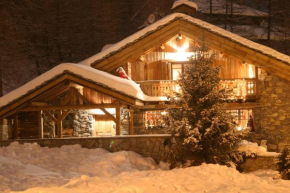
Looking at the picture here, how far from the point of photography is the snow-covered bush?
9711 millimetres

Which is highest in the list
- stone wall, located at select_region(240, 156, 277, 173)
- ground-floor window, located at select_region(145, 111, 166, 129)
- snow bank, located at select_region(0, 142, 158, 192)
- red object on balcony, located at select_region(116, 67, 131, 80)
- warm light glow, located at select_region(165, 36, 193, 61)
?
warm light glow, located at select_region(165, 36, 193, 61)

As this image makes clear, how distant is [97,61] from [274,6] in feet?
77.4

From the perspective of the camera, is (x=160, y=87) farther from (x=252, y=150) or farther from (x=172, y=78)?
(x=252, y=150)

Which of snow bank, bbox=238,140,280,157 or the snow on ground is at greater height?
snow bank, bbox=238,140,280,157

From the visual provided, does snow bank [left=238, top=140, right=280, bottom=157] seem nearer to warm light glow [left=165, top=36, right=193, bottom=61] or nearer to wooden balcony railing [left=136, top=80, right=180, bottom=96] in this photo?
wooden balcony railing [left=136, top=80, right=180, bottom=96]

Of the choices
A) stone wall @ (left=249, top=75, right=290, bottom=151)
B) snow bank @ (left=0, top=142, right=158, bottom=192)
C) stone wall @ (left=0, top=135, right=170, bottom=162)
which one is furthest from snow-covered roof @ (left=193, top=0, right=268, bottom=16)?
snow bank @ (left=0, top=142, right=158, bottom=192)

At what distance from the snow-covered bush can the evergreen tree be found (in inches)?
60.4

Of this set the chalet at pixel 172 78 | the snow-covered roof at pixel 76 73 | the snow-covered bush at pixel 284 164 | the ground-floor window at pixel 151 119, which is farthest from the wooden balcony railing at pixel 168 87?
the snow-covered bush at pixel 284 164

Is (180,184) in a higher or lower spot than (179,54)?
lower

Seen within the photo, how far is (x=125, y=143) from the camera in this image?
12844 mm

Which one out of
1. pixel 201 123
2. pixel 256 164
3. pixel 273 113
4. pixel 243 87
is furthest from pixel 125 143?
pixel 273 113

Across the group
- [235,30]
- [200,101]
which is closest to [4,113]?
[200,101]

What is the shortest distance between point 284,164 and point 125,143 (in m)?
5.91

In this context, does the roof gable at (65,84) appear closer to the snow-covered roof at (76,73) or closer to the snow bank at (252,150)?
the snow-covered roof at (76,73)
